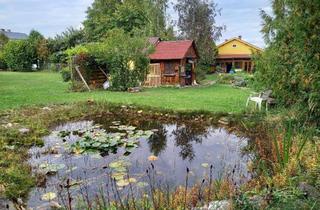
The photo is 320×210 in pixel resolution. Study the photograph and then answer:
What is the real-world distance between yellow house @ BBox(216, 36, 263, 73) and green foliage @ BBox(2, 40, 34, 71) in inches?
855

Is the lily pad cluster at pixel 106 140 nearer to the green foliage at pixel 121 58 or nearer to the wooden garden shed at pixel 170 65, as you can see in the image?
the green foliage at pixel 121 58

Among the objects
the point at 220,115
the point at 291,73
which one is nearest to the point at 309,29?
the point at 291,73

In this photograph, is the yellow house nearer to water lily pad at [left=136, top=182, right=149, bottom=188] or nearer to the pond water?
the pond water

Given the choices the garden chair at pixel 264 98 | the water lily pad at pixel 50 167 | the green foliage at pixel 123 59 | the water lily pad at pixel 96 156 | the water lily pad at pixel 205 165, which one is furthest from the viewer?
the green foliage at pixel 123 59

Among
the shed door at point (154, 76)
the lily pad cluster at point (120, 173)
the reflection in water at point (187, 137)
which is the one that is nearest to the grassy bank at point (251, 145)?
the reflection in water at point (187, 137)

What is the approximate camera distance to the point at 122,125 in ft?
30.6

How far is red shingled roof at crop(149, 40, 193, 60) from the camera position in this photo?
2299 centimetres

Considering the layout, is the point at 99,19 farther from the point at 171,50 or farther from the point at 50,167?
the point at 50,167

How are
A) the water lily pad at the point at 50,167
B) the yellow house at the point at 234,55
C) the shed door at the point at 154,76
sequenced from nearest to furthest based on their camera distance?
the water lily pad at the point at 50,167 < the shed door at the point at 154,76 < the yellow house at the point at 234,55

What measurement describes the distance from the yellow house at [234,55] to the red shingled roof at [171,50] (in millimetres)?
16341

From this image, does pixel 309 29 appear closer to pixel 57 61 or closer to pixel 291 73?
pixel 291 73

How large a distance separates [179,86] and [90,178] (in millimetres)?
17369

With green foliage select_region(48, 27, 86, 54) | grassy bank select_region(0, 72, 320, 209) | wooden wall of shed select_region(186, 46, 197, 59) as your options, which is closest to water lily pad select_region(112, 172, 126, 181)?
grassy bank select_region(0, 72, 320, 209)

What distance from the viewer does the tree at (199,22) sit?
104 feet
